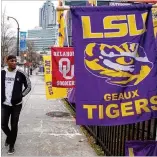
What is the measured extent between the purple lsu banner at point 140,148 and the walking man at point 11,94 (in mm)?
2957

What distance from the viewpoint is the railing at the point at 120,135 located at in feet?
14.0

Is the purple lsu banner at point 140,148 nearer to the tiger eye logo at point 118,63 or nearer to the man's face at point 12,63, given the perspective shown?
the tiger eye logo at point 118,63

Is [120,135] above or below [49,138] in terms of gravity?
above

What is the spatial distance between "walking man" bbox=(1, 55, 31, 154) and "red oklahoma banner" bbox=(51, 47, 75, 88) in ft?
4.95

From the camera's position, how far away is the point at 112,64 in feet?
11.5

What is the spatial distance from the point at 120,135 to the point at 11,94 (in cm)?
200

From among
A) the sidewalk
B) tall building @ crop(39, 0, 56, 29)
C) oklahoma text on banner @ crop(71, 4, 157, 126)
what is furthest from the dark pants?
tall building @ crop(39, 0, 56, 29)

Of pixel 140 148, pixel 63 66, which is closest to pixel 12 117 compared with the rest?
pixel 63 66

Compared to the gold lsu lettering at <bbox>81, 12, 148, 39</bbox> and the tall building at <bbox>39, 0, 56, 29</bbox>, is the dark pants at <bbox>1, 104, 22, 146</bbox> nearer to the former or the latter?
the gold lsu lettering at <bbox>81, 12, 148, 39</bbox>

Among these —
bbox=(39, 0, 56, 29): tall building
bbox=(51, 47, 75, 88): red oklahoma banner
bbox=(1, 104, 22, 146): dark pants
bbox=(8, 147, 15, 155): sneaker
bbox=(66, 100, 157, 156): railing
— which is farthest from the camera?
bbox=(39, 0, 56, 29): tall building

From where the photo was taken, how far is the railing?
4281 millimetres

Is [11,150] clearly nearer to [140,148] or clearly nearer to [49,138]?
[49,138]

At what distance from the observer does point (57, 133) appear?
7.67 metres

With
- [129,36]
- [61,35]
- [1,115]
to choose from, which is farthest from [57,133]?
[129,36]
